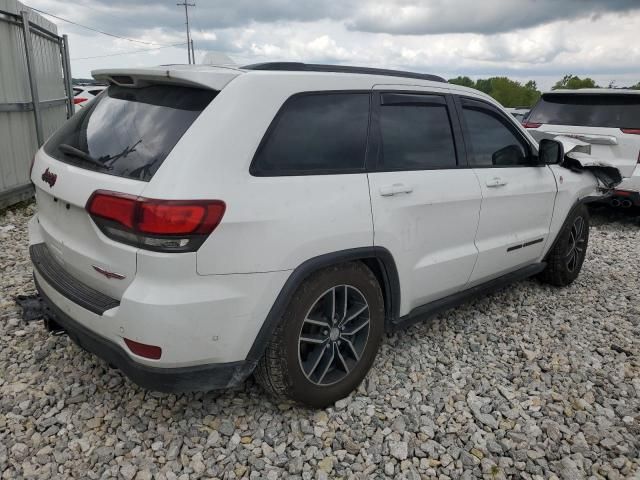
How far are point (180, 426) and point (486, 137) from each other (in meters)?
2.72

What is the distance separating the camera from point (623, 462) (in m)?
2.61

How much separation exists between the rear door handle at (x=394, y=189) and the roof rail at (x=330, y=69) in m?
0.69

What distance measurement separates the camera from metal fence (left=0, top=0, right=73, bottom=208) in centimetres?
648

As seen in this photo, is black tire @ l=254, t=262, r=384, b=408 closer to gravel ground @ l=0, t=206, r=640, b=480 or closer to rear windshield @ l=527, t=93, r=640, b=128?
gravel ground @ l=0, t=206, r=640, b=480

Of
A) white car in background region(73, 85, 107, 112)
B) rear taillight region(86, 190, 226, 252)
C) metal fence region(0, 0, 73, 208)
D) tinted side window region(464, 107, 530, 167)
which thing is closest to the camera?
rear taillight region(86, 190, 226, 252)

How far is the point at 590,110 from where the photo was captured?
282 inches

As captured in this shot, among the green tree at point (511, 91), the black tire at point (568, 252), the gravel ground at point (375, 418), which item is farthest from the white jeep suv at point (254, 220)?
the green tree at point (511, 91)

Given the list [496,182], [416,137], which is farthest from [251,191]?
[496,182]

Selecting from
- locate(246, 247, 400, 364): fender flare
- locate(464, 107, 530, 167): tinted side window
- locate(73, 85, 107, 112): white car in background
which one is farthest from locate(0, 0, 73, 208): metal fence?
locate(464, 107, 530, 167): tinted side window

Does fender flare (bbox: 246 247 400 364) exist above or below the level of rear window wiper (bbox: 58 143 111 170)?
below

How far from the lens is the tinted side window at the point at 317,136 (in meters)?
2.43

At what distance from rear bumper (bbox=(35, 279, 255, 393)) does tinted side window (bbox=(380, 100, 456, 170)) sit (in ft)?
4.44

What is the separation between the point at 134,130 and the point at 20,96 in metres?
5.61

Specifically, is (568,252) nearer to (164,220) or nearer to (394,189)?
(394,189)
